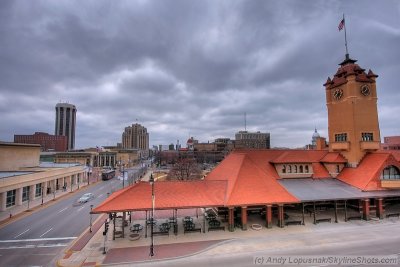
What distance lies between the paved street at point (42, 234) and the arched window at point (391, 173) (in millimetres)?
40568

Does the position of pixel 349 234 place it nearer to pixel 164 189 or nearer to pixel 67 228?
pixel 164 189

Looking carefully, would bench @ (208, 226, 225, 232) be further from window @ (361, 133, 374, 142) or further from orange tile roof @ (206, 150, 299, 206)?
window @ (361, 133, 374, 142)

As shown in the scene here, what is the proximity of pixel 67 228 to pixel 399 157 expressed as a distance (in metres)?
50.1

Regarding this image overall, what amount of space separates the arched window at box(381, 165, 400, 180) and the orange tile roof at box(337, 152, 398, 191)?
1060mm

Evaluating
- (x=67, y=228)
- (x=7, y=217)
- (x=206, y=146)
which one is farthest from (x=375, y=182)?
(x=206, y=146)

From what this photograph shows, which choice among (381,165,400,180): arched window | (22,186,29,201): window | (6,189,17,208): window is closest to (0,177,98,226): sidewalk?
(6,189,17,208): window

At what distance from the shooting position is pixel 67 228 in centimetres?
2947

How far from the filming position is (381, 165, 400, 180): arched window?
33.9m

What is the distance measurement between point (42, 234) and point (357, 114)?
1808 inches

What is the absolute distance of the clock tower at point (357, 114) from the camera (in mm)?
37438

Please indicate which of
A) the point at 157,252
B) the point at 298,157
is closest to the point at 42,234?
the point at 157,252

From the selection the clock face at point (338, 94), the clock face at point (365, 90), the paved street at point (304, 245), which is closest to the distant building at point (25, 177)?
the paved street at point (304, 245)

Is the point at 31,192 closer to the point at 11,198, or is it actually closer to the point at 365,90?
the point at 11,198

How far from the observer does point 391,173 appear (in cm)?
3422
